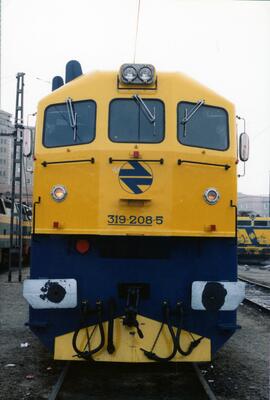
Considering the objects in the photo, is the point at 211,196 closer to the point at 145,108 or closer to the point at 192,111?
the point at 192,111

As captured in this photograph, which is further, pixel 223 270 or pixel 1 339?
pixel 1 339

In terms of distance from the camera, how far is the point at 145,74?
5934 millimetres

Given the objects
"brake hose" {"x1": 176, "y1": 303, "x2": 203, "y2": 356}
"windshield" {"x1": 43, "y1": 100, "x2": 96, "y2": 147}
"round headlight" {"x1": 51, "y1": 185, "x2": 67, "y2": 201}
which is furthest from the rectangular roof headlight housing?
"brake hose" {"x1": 176, "y1": 303, "x2": 203, "y2": 356}

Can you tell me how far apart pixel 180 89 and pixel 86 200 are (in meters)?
1.83

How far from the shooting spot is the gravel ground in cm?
552

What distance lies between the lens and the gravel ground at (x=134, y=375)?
18.1ft

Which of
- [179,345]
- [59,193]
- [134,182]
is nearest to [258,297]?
[179,345]

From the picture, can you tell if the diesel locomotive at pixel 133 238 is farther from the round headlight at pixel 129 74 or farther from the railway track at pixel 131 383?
the railway track at pixel 131 383

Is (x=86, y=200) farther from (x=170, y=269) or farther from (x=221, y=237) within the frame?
(x=221, y=237)

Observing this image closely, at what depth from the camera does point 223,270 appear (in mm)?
5746

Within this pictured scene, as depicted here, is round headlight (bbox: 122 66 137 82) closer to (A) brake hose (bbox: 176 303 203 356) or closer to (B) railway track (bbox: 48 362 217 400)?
(A) brake hose (bbox: 176 303 203 356)

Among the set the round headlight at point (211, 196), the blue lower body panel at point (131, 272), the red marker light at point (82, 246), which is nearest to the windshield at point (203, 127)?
the round headlight at point (211, 196)

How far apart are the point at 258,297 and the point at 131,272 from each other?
32.7 feet

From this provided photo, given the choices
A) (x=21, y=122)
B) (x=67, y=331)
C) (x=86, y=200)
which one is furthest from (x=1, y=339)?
(x=21, y=122)
